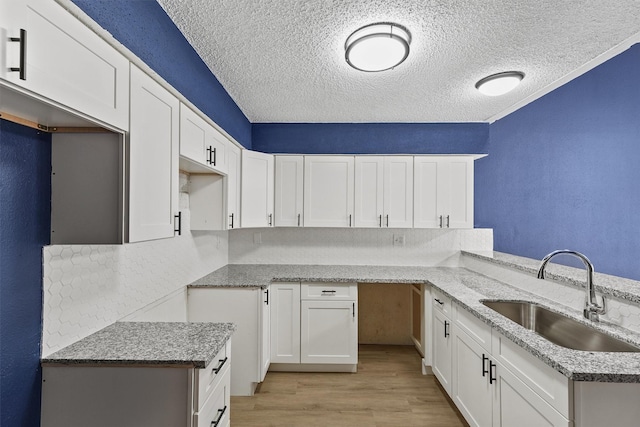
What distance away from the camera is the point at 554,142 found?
321 centimetres

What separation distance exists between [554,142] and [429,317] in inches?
87.9

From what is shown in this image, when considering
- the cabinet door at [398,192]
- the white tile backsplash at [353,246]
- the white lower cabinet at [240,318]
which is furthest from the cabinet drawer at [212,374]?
the cabinet door at [398,192]

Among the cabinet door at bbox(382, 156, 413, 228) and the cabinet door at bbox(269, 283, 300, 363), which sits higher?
the cabinet door at bbox(382, 156, 413, 228)

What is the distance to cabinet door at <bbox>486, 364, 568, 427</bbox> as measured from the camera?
4.49 feet

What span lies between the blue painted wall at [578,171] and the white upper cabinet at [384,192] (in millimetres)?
1189

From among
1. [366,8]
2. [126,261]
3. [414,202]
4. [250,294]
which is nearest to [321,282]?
[250,294]

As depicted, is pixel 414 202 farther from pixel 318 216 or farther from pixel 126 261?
pixel 126 261

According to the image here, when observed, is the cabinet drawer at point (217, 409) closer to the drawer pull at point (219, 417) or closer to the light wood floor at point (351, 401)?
the drawer pull at point (219, 417)

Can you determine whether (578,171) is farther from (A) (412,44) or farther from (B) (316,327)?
(B) (316,327)

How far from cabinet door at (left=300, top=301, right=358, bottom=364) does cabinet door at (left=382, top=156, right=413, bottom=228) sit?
40.8 inches

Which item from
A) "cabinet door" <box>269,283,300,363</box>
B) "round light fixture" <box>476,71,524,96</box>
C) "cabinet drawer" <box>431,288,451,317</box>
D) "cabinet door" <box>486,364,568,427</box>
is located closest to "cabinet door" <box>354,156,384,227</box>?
"cabinet drawer" <box>431,288,451,317</box>

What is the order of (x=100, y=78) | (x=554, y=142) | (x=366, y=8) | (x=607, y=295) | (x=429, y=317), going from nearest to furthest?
1. (x=100, y=78)
2. (x=366, y=8)
3. (x=607, y=295)
4. (x=429, y=317)
5. (x=554, y=142)

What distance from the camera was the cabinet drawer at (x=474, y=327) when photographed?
191 centimetres

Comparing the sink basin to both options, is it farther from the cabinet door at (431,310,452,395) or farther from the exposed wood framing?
the exposed wood framing
